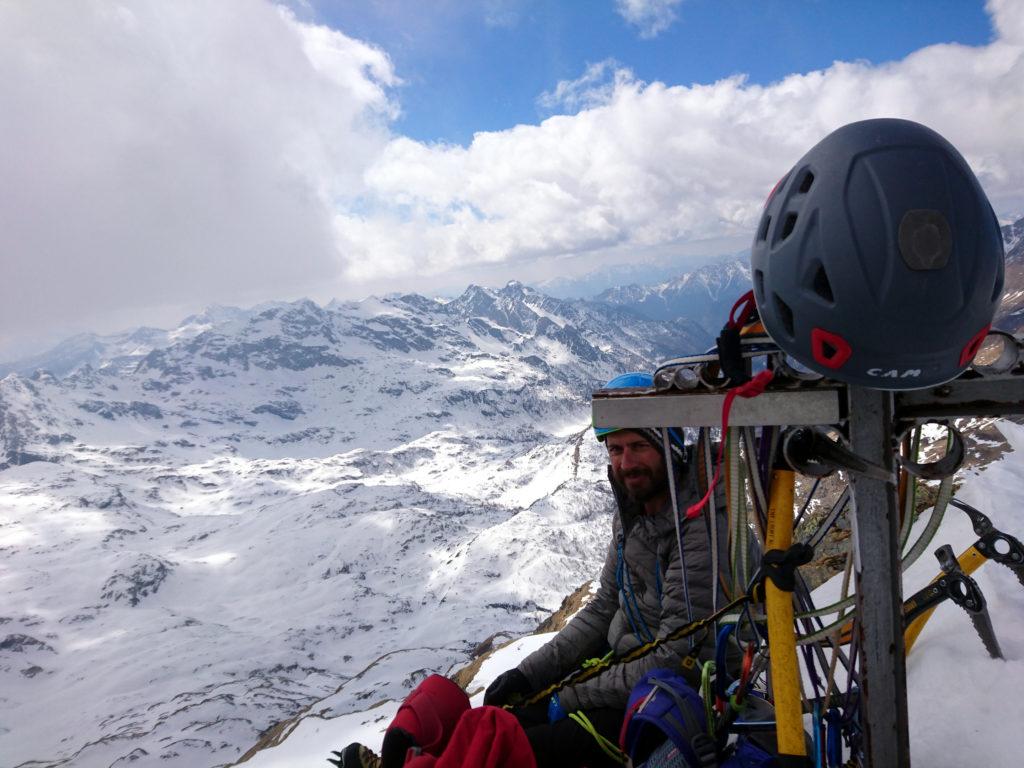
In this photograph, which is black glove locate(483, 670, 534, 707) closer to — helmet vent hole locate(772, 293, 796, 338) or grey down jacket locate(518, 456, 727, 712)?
grey down jacket locate(518, 456, 727, 712)

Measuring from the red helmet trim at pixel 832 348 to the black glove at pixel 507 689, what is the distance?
425 cm

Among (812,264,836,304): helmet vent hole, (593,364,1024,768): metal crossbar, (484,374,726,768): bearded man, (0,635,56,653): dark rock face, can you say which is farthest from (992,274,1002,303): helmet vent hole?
(0,635,56,653): dark rock face

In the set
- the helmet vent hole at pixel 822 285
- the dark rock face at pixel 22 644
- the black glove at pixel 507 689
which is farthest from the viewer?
the dark rock face at pixel 22 644

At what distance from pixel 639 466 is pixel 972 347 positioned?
2648mm

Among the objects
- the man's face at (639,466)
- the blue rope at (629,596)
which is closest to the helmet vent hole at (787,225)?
the man's face at (639,466)

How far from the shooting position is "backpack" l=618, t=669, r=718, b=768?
313 centimetres

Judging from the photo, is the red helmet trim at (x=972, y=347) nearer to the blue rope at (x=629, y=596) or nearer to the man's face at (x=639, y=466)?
the man's face at (x=639, y=466)

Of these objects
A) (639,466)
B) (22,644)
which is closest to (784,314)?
(639,466)

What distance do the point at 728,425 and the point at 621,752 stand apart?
265 cm

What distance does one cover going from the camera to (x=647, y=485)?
450 cm

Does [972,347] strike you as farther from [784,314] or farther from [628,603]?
[628,603]

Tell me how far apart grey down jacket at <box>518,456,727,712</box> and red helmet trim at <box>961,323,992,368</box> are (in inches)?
78.5

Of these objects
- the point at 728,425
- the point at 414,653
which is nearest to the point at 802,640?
the point at 728,425

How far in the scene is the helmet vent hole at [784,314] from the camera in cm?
231
